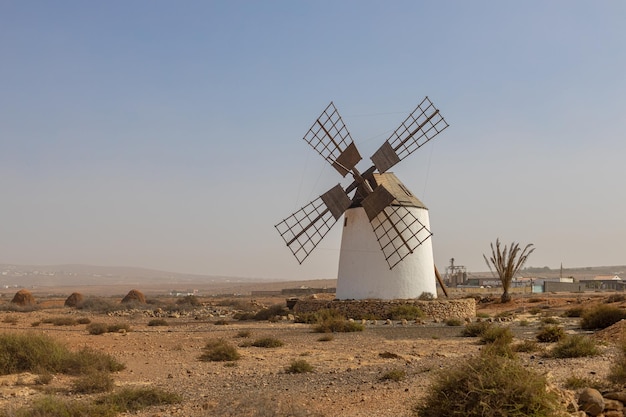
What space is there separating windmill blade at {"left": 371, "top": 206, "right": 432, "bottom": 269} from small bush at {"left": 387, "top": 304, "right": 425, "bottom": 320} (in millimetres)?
1956

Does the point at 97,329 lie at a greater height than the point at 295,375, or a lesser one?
lesser

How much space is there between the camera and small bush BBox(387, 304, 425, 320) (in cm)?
2291

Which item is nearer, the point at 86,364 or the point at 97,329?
the point at 86,364

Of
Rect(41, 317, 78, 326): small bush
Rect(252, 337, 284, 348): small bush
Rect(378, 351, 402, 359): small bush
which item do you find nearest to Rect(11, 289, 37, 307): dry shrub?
Rect(41, 317, 78, 326): small bush

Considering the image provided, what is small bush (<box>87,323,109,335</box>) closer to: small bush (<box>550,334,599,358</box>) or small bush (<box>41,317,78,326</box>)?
small bush (<box>41,317,78,326</box>)

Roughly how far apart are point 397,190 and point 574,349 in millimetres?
15184

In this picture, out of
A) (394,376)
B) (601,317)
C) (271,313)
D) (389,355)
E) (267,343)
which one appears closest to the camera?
(394,376)

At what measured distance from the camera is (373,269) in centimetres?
2497

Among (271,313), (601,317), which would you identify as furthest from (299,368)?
(271,313)

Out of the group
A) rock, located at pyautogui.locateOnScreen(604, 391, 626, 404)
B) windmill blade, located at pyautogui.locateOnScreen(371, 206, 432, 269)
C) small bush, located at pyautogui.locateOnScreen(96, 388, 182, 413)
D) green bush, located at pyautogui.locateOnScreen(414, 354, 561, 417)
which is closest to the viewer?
green bush, located at pyautogui.locateOnScreen(414, 354, 561, 417)

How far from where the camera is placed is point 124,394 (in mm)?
8328

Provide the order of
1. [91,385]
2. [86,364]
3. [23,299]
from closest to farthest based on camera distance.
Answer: [91,385], [86,364], [23,299]

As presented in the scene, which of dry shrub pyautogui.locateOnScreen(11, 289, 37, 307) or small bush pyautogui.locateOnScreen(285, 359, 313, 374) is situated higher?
small bush pyautogui.locateOnScreen(285, 359, 313, 374)

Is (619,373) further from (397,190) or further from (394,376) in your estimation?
(397,190)
